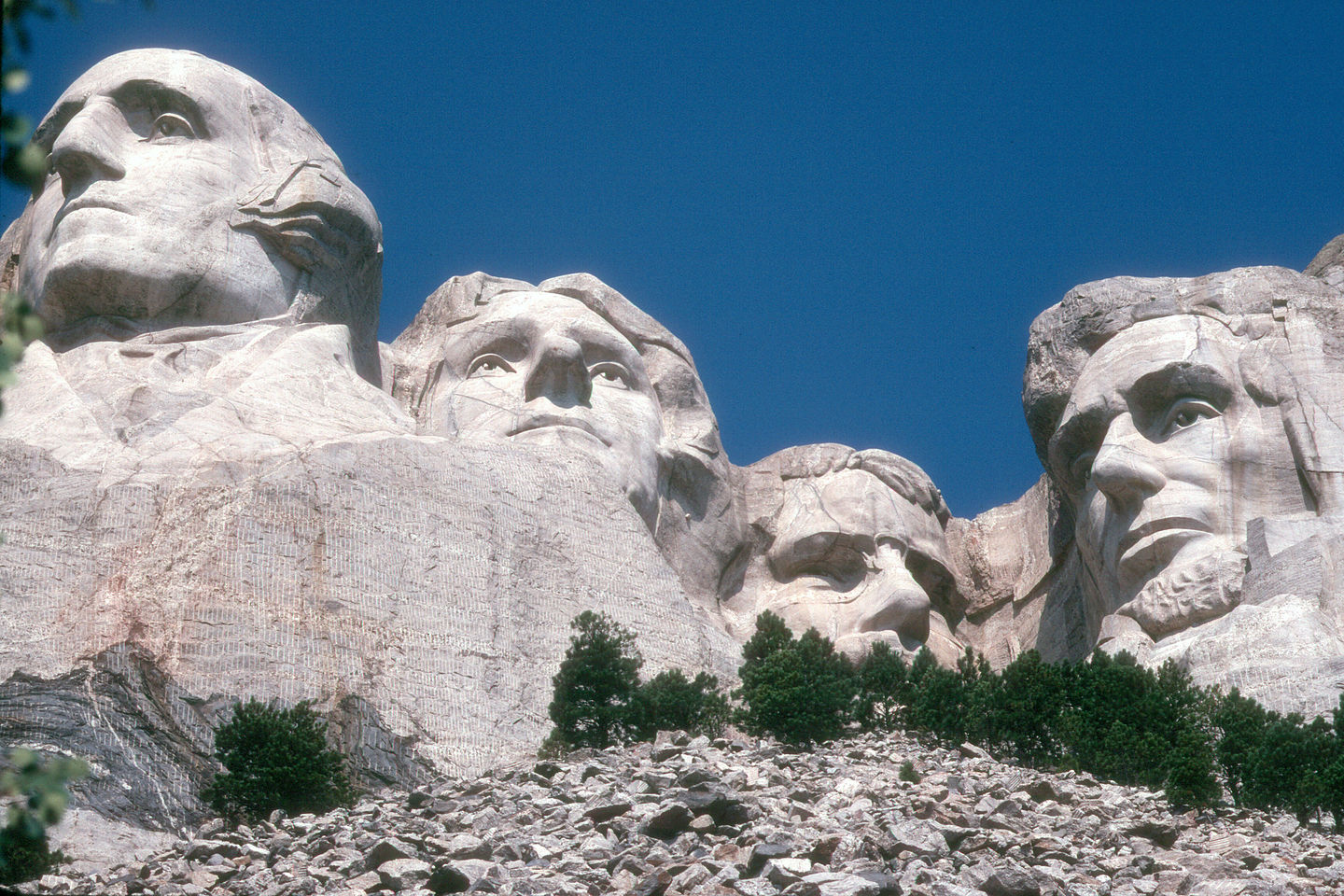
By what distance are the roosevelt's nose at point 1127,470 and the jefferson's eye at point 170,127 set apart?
352 inches

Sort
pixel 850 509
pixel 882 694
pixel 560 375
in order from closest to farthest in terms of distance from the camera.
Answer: pixel 882 694 < pixel 560 375 < pixel 850 509

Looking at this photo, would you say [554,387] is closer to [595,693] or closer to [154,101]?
[154,101]

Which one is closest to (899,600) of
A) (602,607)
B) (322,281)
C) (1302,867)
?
(602,607)

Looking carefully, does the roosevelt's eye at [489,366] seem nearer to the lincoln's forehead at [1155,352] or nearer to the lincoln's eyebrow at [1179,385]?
the lincoln's forehead at [1155,352]

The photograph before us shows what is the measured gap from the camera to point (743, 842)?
10094 mm

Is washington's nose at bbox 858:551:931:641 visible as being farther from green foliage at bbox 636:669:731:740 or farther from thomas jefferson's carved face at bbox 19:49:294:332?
thomas jefferson's carved face at bbox 19:49:294:332

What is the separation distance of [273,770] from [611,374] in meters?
8.82

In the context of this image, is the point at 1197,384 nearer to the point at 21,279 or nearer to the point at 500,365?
the point at 500,365

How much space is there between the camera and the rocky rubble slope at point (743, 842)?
378 inches

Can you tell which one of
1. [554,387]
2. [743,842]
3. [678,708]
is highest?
[554,387]

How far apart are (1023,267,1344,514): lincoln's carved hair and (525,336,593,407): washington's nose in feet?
16.1

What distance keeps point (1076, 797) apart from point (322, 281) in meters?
9.14

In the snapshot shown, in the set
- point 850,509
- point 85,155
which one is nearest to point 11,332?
point 85,155

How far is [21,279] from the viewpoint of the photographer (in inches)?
717
